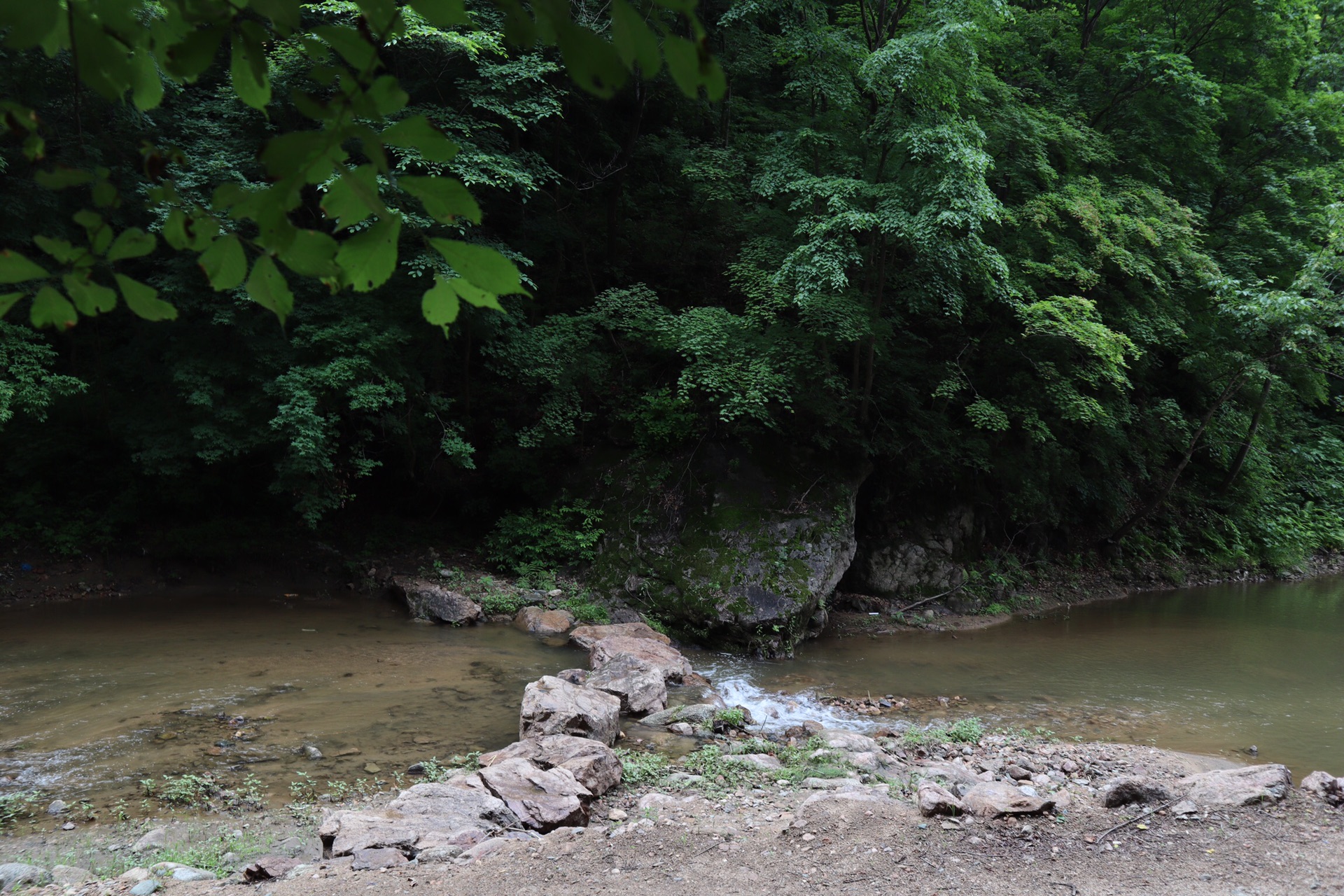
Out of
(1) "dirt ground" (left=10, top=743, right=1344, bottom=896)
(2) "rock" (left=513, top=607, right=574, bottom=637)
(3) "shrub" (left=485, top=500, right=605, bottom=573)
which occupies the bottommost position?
(2) "rock" (left=513, top=607, right=574, bottom=637)

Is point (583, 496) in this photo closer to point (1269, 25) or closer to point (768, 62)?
point (768, 62)

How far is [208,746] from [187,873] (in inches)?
77.3

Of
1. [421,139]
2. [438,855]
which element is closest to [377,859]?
[438,855]

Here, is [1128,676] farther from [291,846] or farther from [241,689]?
[241,689]

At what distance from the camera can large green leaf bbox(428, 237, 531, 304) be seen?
965 mm

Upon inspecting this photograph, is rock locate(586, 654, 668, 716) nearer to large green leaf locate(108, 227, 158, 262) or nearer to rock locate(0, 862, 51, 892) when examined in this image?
rock locate(0, 862, 51, 892)

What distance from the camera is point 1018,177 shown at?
970 cm

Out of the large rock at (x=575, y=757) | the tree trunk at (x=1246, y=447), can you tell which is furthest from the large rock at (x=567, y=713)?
the tree trunk at (x=1246, y=447)

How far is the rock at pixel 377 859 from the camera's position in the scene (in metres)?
3.45

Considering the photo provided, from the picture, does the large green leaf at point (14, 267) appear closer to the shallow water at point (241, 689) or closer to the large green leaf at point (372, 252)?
the large green leaf at point (372, 252)

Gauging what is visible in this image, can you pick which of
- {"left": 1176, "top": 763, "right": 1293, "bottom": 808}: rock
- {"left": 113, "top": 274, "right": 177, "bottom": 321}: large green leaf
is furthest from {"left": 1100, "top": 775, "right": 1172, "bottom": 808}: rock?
{"left": 113, "top": 274, "right": 177, "bottom": 321}: large green leaf

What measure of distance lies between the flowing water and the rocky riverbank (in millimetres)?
897

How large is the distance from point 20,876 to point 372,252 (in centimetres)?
397

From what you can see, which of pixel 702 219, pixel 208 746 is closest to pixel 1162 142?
pixel 702 219
